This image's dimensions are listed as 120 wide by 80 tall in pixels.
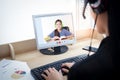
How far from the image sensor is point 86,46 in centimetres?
157

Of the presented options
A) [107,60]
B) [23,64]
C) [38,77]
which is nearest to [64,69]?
[38,77]

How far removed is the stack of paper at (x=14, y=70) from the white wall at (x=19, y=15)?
408 millimetres

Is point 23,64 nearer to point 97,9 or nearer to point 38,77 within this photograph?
point 38,77

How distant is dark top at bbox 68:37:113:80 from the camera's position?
0.70 metres

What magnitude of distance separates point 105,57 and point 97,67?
0.06 m

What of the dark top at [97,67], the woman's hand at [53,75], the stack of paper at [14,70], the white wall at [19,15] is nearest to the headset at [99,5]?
the dark top at [97,67]

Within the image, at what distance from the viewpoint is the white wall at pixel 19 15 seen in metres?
1.58

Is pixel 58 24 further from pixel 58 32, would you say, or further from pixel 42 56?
pixel 42 56

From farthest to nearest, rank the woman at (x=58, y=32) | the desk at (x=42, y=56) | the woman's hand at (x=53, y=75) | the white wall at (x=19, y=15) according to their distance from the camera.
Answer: the white wall at (x=19, y=15) < the woman at (x=58, y=32) < the desk at (x=42, y=56) < the woman's hand at (x=53, y=75)

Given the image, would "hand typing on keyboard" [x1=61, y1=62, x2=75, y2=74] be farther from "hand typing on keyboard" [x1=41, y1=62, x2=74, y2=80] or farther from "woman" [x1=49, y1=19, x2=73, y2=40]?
"woman" [x1=49, y1=19, x2=73, y2=40]

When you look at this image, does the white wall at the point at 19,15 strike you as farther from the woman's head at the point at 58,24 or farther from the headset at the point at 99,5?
the headset at the point at 99,5

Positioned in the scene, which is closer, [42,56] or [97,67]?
[97,67]

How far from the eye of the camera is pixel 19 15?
5.42ft

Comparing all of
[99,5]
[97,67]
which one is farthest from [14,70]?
[99,5]
